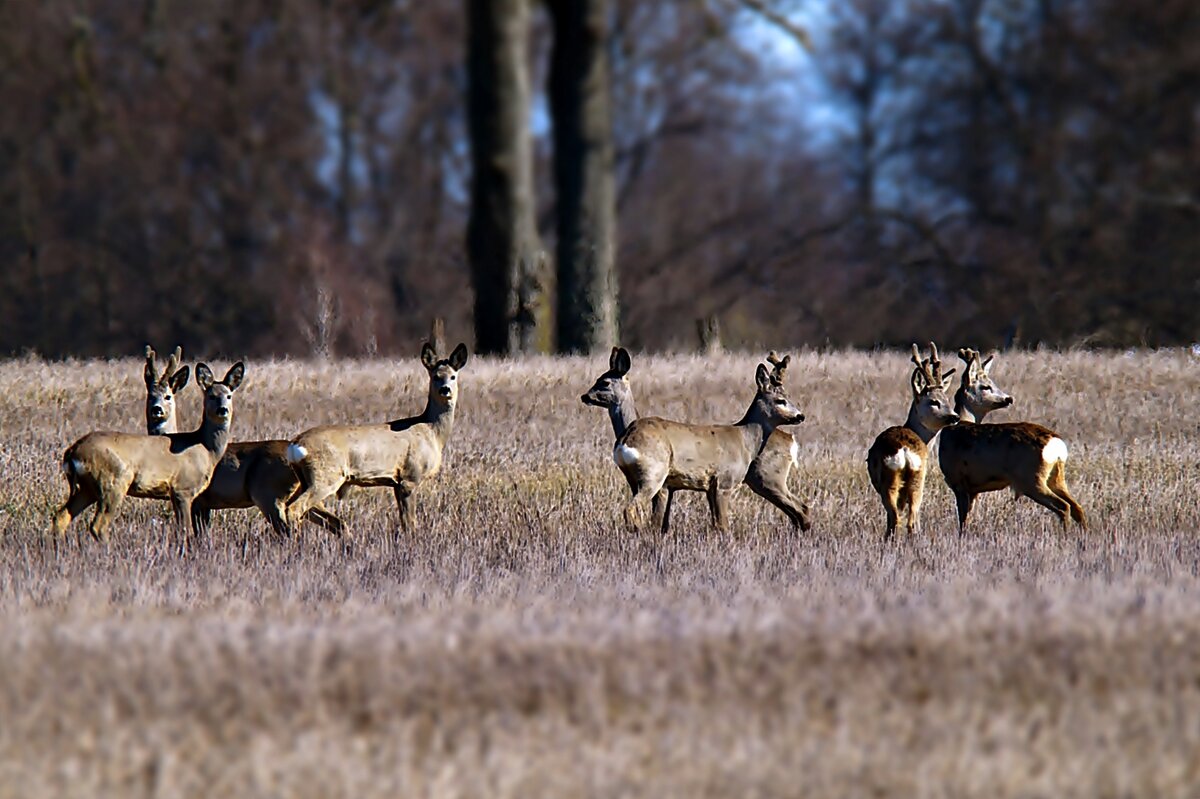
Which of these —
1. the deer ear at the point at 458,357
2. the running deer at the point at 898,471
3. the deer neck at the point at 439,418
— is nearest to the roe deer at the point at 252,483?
the deer neck at the point at 439,418

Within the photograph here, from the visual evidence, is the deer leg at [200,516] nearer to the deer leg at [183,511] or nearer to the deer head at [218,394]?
the deer leg at [183,511]

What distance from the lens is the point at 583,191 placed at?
65.5 feet

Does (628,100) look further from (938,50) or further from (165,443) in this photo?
(165,443)

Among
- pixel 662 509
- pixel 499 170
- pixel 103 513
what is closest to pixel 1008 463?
pixel 662 509

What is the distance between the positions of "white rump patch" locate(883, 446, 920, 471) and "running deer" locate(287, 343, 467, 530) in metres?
2.93

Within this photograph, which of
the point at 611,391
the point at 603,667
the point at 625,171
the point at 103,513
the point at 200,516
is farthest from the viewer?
the point at 625,171

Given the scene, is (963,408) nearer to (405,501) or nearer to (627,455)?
(627,455)

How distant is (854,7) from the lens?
99.3ft

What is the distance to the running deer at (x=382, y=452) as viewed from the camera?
9945 mm

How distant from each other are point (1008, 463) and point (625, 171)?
2461 cm

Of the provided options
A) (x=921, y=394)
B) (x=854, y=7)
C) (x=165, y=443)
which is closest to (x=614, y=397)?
(x=921, y=394)

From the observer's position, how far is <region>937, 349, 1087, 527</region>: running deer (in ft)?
32.8

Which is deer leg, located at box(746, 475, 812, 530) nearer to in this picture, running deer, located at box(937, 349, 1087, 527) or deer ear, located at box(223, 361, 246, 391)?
running deer, located at box(937, 349, 1087, 527)

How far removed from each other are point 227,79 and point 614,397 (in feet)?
76.4
